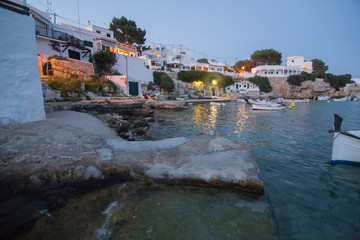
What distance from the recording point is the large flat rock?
153 inches

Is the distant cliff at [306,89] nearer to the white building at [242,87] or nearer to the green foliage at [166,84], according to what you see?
the white building at [242,87]

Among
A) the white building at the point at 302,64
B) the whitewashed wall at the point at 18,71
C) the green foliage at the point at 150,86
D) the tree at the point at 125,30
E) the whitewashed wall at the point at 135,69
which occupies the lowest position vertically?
the whitewashed wall at the point at 18,71

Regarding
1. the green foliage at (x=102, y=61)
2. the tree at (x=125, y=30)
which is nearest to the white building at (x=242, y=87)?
the tree at (x=125, y=30)

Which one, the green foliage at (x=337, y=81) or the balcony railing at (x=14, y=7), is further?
the green foliage at (x=337, y=81)

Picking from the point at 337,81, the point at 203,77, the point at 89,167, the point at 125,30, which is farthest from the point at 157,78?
the point at 337,81

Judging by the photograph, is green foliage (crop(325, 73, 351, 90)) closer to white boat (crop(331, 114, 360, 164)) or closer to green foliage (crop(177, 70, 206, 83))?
green foliage (crop(177, 70, 206, 83))

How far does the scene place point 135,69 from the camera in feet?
130

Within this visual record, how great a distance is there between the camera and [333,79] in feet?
223

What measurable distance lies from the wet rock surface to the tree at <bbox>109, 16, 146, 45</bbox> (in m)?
56.2

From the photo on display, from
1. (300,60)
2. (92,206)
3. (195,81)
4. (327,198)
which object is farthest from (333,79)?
(92,206)

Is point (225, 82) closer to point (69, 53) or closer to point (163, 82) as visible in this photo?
point (163, 82)

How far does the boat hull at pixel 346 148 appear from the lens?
5770mm

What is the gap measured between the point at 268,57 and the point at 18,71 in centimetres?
9187

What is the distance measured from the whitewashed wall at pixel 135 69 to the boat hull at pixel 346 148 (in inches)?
1326
